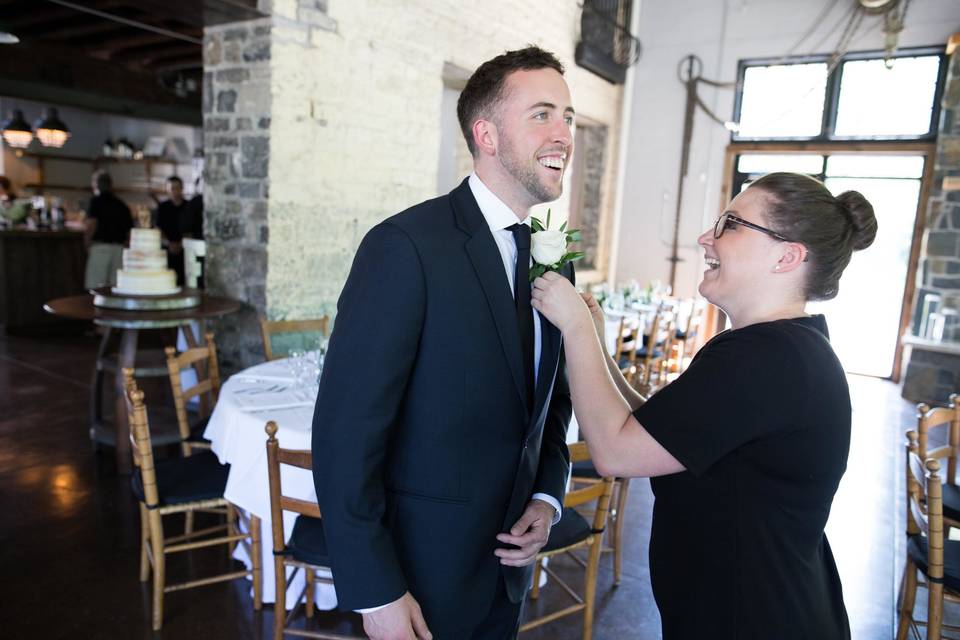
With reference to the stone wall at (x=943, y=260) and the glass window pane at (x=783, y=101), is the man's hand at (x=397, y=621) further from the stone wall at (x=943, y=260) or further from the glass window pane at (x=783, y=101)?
the glass window pane at (x=783, y=101)

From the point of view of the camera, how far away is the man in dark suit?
3.99 ft

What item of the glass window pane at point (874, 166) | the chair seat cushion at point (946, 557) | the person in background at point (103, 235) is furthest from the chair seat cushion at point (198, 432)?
the glass window pane at point (874, 166)

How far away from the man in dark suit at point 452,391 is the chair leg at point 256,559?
4.97 ft

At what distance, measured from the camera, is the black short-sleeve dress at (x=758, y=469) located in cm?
124

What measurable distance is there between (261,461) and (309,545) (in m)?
0.50

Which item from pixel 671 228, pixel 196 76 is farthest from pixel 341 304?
pixel 196 76

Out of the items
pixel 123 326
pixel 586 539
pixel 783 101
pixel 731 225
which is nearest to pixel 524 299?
pixel 731 225

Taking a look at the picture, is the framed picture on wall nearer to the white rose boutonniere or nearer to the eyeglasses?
the white rose boutonniere

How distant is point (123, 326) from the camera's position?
12.6 feet

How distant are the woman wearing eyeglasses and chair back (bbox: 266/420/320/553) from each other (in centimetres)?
104

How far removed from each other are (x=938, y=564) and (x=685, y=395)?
1.80 metres

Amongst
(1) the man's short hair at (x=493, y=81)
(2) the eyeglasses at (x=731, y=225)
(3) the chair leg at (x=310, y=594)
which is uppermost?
(1) the man's short hair at (x=493, y=81)

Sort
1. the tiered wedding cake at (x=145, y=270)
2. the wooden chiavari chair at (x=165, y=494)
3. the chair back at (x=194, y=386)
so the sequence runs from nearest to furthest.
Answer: the wooden chiavari chair at (x=165, y=494)
the chair back at (x=194, y=386)
the tiered wedding cake at (x=145, y=270)

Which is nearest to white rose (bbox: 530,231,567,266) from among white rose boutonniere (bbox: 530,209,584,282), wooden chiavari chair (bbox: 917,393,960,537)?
white rose boutonniere (bbox: 530,209,584,282)
